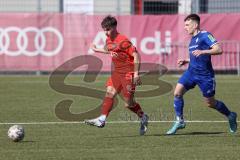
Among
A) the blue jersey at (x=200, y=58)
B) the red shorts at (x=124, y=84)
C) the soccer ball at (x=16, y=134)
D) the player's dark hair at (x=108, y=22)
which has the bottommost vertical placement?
the soccer ball at (x=16, y=134)

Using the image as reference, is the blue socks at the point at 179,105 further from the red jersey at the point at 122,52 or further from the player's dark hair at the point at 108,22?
the player's dark hair at the point at 108,22

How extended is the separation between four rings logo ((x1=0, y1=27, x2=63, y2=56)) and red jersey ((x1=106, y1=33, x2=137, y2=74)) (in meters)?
17.9

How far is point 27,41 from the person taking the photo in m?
31.1

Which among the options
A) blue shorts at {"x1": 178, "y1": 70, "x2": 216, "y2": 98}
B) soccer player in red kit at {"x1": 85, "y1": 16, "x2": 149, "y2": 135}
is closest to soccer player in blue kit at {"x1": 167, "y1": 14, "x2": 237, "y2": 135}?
blue shorts at {"x1": 178, "y1": 70, "x2": 216, "y2": 98}

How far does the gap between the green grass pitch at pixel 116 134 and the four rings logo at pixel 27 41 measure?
30.0ft

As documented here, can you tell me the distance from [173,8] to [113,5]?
253 cm

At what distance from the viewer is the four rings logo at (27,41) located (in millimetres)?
30938

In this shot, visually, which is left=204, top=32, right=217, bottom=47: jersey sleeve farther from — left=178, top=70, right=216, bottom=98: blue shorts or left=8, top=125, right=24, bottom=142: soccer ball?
Result: left=8, top=125, right=24, bottom=142: soccer ball

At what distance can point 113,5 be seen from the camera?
33656 millimetres

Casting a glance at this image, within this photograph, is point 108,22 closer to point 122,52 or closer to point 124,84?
point 122,52

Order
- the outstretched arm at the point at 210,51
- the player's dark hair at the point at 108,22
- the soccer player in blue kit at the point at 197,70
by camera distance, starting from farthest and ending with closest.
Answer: the soccer player in blue kit at the point at 197,70, the player's dark hair at the point at 108,22, the outstretched arm at the point at 210,51

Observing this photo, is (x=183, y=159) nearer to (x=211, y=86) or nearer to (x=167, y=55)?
(x=211, y=86)

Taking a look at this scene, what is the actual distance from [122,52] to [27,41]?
59.6 feet

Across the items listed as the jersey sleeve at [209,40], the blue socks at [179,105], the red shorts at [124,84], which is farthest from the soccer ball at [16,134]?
the jersey sleeve at [209,40]
